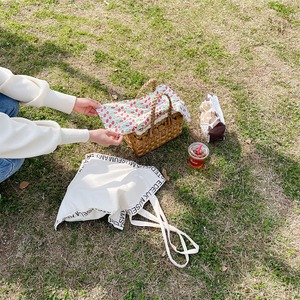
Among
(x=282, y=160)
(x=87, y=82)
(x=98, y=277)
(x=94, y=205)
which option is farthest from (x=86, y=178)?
(x=282, y=160)

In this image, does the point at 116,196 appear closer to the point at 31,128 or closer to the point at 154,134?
the point at 154,134

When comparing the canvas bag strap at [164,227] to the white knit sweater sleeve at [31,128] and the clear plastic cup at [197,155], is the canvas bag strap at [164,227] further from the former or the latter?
the white knit sweater sleeve at [31,128]

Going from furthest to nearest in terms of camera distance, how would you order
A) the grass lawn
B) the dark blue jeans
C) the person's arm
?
the dark blue jeans < the grass lawn < the person's arm

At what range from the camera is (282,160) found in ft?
9.38

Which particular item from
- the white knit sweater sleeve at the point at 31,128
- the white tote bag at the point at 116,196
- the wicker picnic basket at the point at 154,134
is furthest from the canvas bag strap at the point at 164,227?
the white knit sweater sleeve at the point at 31,128

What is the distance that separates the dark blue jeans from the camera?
2412 millimetres

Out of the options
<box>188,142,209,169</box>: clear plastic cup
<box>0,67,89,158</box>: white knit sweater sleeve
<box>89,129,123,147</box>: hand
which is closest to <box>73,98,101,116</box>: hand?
<box>0,67,89,158</box>: white knit sweater sleeve

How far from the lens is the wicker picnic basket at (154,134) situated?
104 inches

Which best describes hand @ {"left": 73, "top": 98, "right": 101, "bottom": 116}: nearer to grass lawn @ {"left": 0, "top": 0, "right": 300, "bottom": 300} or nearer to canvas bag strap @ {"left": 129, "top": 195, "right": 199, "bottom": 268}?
grass lawn @ {"left": 0, "top": 0, "right": 300, "bottom": 300}

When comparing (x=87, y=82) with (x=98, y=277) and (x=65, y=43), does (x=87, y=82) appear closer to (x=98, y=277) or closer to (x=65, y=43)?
(x=65, y=43)

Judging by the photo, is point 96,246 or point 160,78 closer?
point 96,246

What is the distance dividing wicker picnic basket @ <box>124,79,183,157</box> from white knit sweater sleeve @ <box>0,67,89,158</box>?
1.45 ft

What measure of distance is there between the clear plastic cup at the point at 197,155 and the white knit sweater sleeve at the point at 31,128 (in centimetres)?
83

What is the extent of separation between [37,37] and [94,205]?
2.32 metres
